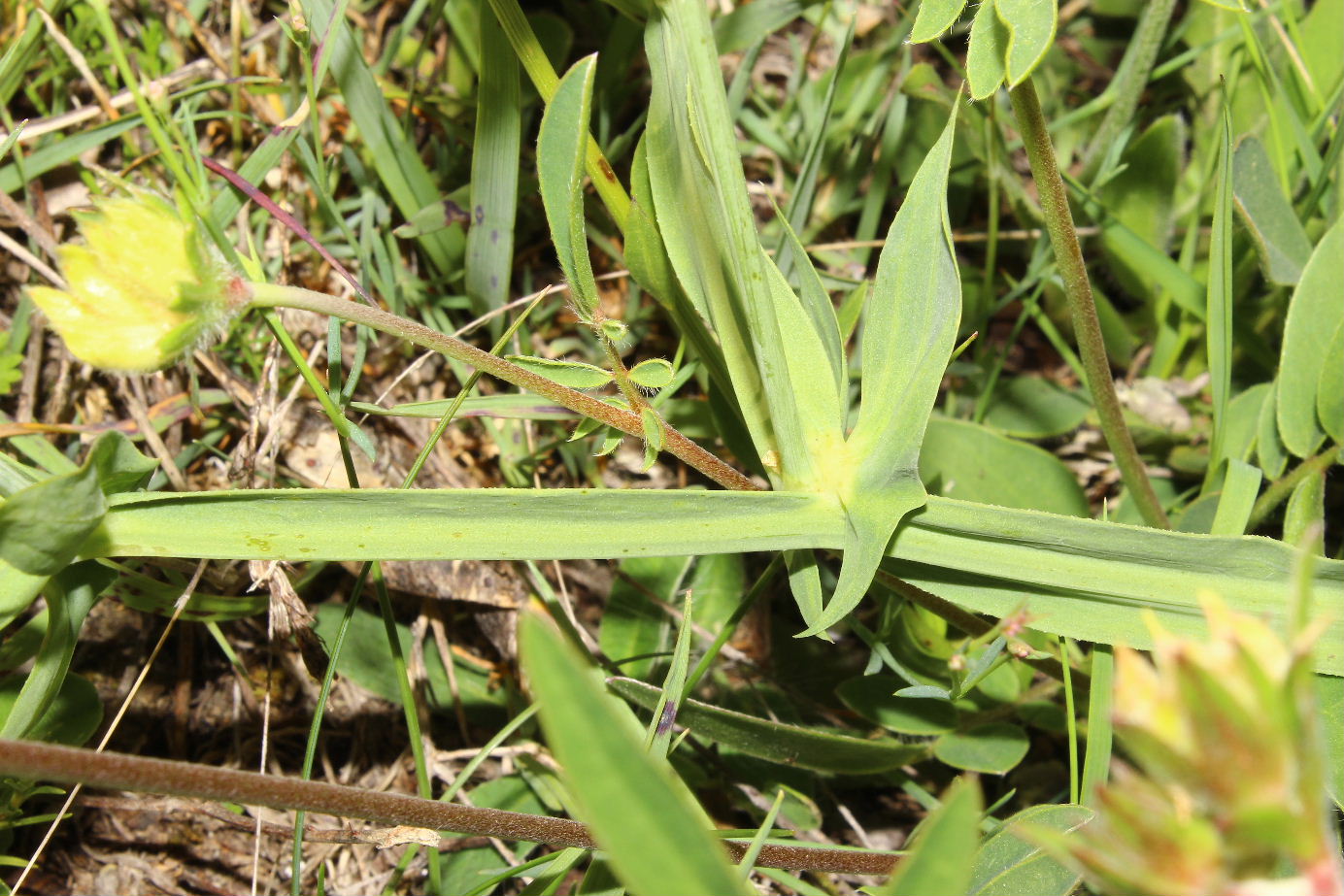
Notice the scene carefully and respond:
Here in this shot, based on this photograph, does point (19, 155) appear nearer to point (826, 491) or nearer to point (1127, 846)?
point (826, 491)

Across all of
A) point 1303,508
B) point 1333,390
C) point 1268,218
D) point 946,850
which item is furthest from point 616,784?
point 1268,218

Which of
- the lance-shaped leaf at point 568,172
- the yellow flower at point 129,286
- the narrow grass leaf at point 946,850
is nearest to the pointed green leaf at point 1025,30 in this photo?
the lance-shaped leaf at point 568,172

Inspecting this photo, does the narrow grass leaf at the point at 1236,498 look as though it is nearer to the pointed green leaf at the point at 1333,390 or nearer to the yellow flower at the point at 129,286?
the pointed green leaf at the point at 1333,390

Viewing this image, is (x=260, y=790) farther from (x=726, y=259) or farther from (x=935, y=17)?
(x=935, y=17)

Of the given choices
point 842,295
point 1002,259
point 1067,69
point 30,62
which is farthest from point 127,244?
point 1067,69

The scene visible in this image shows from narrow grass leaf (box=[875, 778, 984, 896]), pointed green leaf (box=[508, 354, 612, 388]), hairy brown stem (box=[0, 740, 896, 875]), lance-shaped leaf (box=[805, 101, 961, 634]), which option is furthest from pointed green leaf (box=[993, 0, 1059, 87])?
hairy brown stem (box=[0, 740, 896, 875])

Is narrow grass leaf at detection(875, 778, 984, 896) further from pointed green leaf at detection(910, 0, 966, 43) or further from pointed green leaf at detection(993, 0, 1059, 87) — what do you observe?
pointed green leaf at detection(910, 0, 966, 43)
